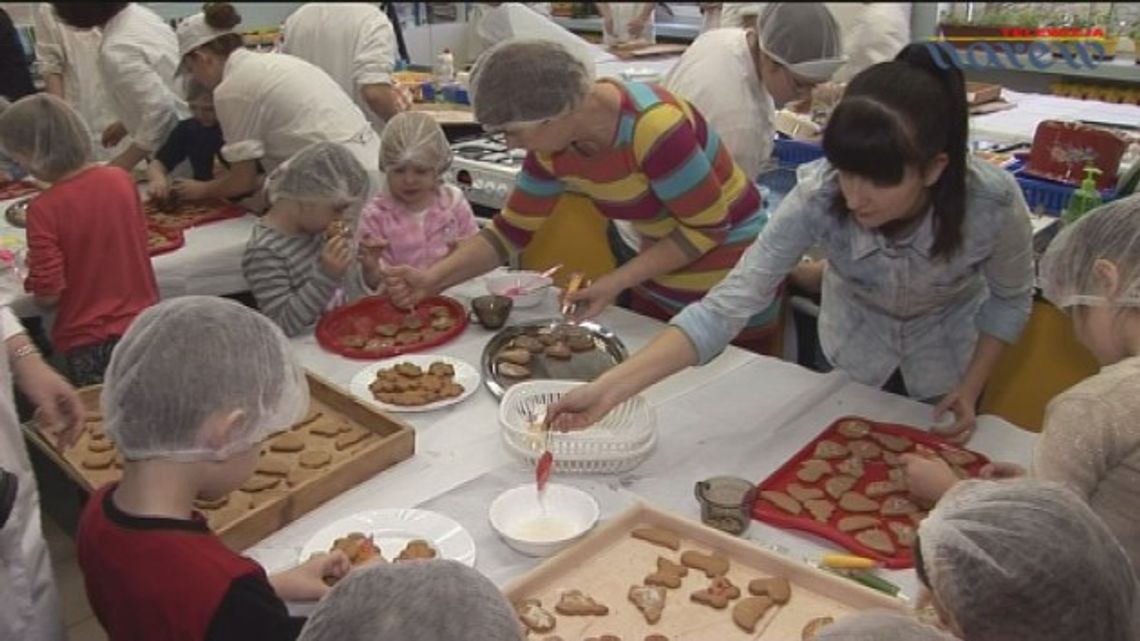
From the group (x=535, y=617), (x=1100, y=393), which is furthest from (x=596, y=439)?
(x=1100, y=393)

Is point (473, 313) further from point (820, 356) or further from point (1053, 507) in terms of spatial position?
point (1053, 507)

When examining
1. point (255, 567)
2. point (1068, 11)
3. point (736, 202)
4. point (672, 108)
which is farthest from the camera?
point (1068, 11)

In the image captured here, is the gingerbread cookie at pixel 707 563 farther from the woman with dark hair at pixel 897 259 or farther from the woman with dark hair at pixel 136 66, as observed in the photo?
the woman with dark hair at pixel 136 66

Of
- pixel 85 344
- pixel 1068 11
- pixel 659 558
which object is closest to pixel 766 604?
pixel 659 558

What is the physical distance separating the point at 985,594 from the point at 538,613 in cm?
67

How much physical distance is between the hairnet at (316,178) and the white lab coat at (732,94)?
1168 mm

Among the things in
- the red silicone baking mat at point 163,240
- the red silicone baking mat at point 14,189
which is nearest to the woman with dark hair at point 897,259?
the red silicone baking mat at point 163,240

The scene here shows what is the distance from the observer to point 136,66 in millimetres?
3646

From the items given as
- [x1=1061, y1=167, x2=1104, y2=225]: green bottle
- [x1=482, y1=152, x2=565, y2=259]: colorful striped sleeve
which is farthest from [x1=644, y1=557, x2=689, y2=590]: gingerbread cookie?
[x1=1061, y1=167, x2=1104, y2=225]: green bottle

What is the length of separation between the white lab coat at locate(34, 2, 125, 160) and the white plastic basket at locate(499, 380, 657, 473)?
356 cm

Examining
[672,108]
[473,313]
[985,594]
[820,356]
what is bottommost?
[820,356]

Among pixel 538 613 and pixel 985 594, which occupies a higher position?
pixel 985 594

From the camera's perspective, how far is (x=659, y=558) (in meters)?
1.56

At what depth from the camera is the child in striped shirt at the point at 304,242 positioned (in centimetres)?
253
